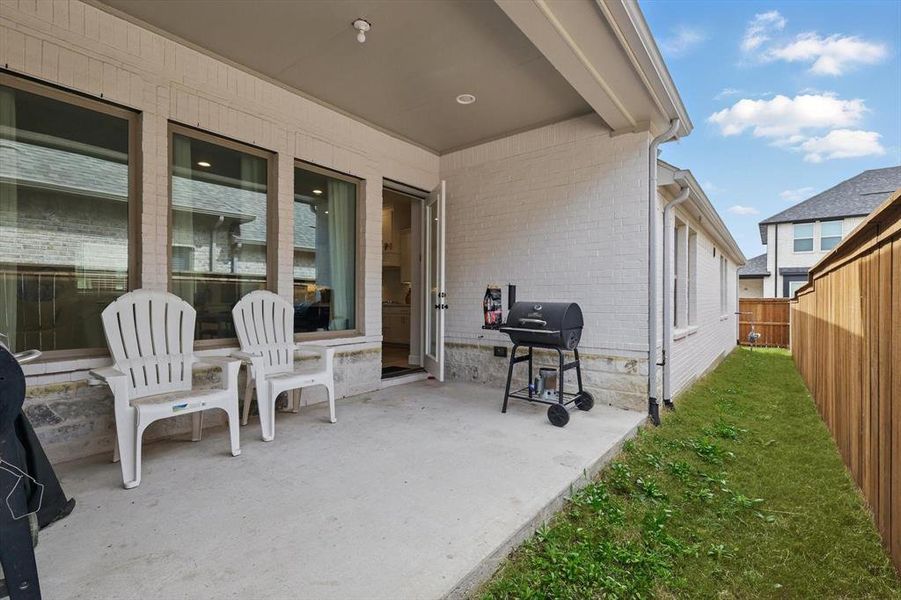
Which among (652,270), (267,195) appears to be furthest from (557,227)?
(267,195)

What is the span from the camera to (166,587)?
1496 mm

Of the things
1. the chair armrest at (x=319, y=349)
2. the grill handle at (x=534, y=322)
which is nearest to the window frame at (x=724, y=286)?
the grill handle at (x=534, y=322)

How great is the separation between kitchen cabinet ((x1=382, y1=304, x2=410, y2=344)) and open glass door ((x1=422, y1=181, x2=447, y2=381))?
2.74 meters

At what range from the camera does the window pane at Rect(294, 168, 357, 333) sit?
4219mm

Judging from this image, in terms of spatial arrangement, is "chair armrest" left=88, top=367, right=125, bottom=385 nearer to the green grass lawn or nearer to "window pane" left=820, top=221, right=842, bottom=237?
the green grass lawn

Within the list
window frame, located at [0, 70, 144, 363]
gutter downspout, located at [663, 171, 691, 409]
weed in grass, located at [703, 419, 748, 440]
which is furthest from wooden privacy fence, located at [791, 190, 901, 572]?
window frame, located at [0, 70, 144, 363]

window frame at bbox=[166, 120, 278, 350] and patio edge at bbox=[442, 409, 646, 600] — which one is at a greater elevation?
window frame at bbox=[166, 120, 278, 350]

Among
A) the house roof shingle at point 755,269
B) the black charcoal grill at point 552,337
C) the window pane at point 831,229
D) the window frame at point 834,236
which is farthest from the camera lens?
the house roof shingle at point 755,269

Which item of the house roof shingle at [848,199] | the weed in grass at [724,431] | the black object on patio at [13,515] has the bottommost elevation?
the weed in grass at [724,431]

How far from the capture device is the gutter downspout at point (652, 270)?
3.91m

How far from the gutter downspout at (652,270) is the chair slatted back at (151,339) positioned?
153 inches

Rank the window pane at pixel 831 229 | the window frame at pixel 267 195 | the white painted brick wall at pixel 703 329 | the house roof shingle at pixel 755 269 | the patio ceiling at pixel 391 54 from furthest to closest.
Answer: the house roof shingle at pixel 755 269, the window pane at pixel 831 229, the white painted brick wall at pixel 703 329, the window frame at pixel 267 195, the patio ceiling at pixel 391 54

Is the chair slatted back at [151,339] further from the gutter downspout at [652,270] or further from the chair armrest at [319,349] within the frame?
the gutter downspout at [652,270]

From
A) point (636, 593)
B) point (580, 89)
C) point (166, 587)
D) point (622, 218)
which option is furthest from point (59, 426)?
point (622, 218)
